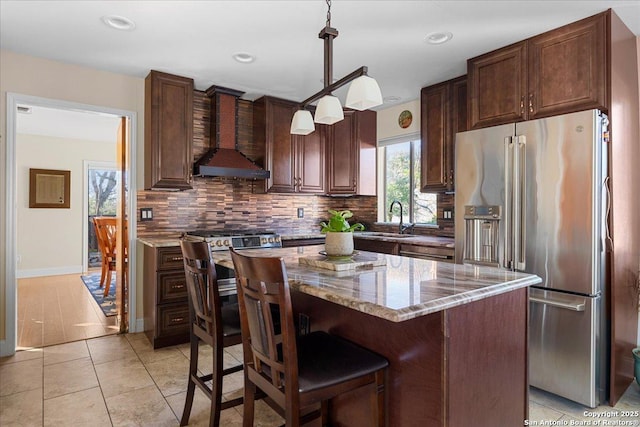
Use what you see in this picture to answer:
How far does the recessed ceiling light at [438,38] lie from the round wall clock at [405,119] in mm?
1497

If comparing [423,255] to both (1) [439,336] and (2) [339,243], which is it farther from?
(1) [439,336]

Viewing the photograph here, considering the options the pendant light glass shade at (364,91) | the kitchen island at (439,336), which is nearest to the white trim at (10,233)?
the kitchen island at (439,336)

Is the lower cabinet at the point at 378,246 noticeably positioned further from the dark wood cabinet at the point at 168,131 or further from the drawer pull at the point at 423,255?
the dark wood cabinet at the point at 168,131

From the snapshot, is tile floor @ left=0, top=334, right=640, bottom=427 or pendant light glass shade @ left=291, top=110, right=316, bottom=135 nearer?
tile floor @ left=0, top=334, right=640, bottom=427

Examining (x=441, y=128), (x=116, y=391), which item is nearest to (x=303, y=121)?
(x=441, y=128)

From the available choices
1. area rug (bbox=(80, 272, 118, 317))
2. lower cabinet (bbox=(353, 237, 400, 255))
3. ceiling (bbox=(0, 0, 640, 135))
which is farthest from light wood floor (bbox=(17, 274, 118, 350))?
lower cabinet (bbox=(353, 237, 400, 255))

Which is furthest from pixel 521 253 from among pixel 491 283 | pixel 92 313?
pixel 92 313

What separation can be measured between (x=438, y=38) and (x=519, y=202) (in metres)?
1.32

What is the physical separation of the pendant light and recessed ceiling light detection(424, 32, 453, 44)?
3.01 ft

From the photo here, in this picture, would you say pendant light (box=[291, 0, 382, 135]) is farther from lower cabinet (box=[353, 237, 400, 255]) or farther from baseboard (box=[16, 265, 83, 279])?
baseboard (box=[16, 265, 83, 279])

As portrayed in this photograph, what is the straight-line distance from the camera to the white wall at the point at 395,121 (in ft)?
14.0

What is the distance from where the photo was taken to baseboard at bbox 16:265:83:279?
620cm

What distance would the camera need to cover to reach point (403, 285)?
1435 mm

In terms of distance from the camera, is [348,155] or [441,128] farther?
[348,155]
